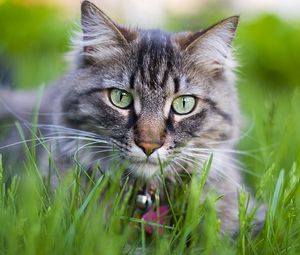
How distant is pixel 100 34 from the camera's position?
7.65ft

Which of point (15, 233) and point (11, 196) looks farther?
point (11, 196)

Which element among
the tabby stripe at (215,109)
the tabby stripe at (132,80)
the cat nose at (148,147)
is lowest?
the cat nose at (148,147)

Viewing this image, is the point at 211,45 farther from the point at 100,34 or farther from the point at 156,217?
the point at 156,217

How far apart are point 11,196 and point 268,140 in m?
1.43

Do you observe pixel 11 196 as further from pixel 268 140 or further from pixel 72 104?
pixel 268 140

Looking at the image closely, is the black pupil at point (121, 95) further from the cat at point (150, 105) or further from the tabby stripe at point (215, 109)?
the tabby stripe at point (215, 109)

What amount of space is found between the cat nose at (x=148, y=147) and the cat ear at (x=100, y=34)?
0.53 metres

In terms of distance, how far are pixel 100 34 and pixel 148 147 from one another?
638mm

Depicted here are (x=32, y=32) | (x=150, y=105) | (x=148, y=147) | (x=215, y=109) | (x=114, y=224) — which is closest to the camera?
(x=114, y=224)

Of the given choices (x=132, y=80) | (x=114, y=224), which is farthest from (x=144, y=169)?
(x=114, y=224)

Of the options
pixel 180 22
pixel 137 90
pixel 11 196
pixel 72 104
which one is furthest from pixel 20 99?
pixel 180 22

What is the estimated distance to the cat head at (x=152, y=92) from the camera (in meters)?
2.08

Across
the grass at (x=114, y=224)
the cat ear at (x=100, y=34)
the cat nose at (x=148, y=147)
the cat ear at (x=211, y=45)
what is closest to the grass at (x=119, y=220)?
the grass at (x=114, y=224)

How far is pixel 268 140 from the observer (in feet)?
8.75
